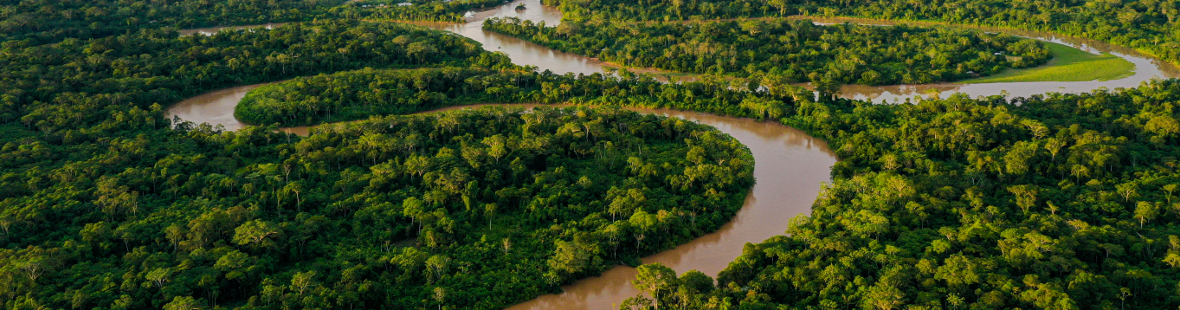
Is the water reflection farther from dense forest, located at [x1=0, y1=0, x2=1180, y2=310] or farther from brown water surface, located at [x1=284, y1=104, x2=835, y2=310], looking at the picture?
brown water surface, located at [x1=284, y1=104, x2=835, y2=310]

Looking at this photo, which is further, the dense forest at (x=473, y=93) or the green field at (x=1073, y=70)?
the green field at (x=1073, y=70)

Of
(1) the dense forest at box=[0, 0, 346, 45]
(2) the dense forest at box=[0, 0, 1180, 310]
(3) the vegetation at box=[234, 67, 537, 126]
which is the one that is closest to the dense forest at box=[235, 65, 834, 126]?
(3) the vegetation at box=[234, 67, 537, 126]

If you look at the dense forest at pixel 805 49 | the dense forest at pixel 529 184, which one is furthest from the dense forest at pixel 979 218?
the dense forest at pixel 805 49

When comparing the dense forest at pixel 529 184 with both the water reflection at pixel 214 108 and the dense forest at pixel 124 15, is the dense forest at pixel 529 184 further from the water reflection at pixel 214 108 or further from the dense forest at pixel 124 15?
the dense forest at pixel 124 15

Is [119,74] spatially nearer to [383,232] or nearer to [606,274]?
[383,232]

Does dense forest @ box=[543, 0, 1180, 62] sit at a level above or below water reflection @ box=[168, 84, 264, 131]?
above
